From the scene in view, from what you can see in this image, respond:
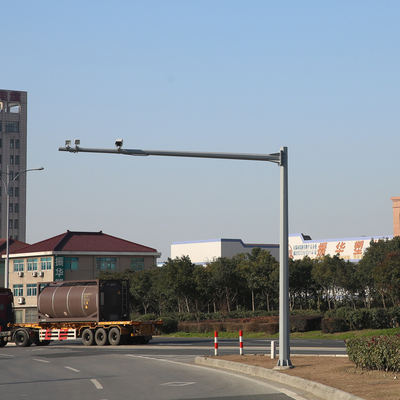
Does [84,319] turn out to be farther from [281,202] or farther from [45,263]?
[45,263]

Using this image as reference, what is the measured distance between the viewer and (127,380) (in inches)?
629

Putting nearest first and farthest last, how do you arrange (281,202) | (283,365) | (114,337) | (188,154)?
(283,365) < (281,202) < (188,154) < (114,337)

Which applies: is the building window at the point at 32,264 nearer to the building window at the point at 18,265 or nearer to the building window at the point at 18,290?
the building window at the point at 18,265

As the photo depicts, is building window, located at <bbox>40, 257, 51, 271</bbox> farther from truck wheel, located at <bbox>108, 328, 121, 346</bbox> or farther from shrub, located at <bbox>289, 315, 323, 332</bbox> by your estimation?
truck wheel, located at <bbox>108, 328, 121, 346</bbox>

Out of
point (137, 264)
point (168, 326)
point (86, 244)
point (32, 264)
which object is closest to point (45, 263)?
point (32, 264)

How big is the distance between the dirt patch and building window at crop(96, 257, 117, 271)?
5279cm

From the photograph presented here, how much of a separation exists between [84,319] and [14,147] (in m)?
126

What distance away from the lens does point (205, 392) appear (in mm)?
13367

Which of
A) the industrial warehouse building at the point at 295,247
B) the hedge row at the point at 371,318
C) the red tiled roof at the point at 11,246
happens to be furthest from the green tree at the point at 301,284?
the industrial warehouse building at the point at 295,247

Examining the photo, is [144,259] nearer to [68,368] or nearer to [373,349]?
[68,368]

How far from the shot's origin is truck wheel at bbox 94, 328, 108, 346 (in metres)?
31.1

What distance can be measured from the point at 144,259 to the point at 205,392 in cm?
6060

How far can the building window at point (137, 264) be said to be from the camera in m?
72.9

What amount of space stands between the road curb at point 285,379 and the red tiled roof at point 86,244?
169 ft
